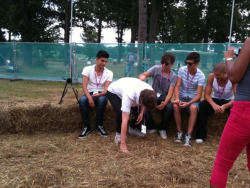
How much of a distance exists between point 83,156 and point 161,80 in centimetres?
186

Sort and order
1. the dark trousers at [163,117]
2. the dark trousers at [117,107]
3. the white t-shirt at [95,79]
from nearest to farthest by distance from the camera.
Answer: the dark trousers at [117,107] → the dark trousers at [163,117] → the white t-shirt at [95,79]

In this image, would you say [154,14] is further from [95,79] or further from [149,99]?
[149,99]

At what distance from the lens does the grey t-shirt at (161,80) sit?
423cm

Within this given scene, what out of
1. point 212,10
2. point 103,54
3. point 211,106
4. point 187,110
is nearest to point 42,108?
point 103,54

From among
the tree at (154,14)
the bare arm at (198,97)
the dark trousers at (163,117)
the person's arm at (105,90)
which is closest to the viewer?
the bare arm at (198,97)

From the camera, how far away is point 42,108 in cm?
442

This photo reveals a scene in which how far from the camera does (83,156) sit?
3350mm

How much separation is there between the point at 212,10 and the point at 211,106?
25.0 metres

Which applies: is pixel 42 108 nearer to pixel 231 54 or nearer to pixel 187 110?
pixel 187 110

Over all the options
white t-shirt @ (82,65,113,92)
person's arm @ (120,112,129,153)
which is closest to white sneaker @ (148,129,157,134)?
person's arm @ (120,112,129,153)

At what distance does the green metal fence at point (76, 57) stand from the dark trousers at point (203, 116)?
4.33 meters

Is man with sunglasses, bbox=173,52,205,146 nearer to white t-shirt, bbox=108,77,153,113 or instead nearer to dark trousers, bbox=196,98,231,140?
dark trousers, bbox=196,98,231,140

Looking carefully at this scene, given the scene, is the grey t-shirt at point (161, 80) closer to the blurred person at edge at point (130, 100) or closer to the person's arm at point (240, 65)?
the blurred person at edge at point (130, 100)

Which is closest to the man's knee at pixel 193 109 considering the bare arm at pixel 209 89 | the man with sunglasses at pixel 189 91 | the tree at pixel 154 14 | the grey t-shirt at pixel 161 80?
the man with sunglasses at pixel 189 91
